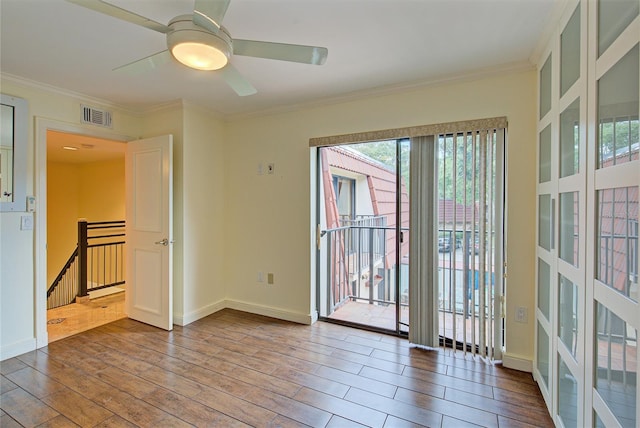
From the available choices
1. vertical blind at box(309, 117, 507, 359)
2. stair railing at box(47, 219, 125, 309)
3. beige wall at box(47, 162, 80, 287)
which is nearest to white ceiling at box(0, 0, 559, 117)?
vertical blind at box(309, 117, 507, 359)

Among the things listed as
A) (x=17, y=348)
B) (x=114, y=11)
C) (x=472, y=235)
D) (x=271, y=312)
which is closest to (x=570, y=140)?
(x=472, y=235)

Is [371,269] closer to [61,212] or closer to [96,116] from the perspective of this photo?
[96,116]

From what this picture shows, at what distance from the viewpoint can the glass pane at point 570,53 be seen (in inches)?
57.0

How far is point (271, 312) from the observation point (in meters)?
3.51

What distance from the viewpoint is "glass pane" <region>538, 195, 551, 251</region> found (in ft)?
6.42

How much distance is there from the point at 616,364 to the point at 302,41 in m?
2.28

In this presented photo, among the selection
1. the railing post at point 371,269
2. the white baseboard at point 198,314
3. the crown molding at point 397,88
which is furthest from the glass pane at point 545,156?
the white baseboard at point 198,314

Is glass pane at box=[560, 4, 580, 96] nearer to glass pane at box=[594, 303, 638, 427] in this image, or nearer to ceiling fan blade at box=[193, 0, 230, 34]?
glass pane at box=[594, 303, 638, 427]

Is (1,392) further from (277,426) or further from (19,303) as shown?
(277,426)

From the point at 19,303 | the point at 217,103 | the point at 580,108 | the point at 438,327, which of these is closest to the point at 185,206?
the point at 217,103

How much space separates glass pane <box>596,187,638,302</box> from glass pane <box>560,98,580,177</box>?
13.2 inches

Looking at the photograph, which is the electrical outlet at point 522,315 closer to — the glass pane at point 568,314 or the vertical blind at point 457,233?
the vertical blind at point 457,233

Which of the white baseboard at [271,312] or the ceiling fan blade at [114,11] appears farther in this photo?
the white baseboard at [271,312]

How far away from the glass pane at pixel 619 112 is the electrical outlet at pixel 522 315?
5.08ft
